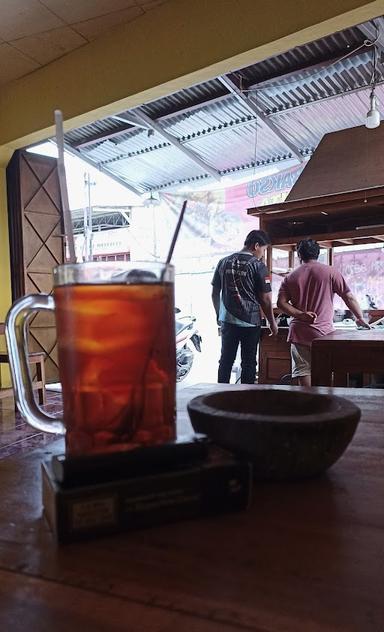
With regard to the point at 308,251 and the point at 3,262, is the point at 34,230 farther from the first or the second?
the point at 308,251

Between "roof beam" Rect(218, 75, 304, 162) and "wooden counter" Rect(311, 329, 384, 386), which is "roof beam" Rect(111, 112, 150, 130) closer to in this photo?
"roof beam" Rect(218, 75, 304, 162)

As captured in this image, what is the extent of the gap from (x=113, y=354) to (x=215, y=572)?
214 mm

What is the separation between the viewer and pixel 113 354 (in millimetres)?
469

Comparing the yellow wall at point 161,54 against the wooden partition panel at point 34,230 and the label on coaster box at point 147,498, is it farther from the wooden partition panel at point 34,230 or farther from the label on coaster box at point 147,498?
the label on coaster box at point 147,498

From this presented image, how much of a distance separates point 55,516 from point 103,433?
10 cm

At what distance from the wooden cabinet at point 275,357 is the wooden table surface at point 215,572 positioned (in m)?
3.67

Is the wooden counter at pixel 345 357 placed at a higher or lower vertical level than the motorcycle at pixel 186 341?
higher

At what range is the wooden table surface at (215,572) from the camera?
316 millimetres

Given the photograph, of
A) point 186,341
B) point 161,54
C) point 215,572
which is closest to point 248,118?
point 161,54

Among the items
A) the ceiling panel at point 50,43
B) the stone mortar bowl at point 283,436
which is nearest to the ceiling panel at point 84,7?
the ceiling panel at point 50,43

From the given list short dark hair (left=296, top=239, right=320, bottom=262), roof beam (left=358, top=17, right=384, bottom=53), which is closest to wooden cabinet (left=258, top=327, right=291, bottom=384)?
short dark hair (left=296, top=239, right=320, bottom=262)

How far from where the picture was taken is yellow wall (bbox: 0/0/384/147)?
2633mm

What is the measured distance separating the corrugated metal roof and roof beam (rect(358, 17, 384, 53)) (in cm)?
4

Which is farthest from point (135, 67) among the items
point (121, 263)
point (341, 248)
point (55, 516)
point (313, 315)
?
point (55, 516)
